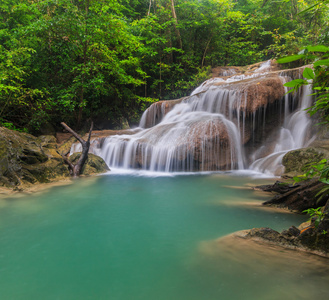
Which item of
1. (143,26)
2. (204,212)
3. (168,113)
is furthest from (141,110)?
(204,212)

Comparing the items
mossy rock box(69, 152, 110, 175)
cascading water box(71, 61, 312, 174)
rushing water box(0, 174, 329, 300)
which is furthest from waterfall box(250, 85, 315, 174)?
mossy rock box(69, 152, 110, 175)

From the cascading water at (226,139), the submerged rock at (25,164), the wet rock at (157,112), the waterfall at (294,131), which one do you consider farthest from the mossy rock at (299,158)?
the wet rock at (157,112)

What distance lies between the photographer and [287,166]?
5785mm

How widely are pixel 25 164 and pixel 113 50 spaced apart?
8.21m

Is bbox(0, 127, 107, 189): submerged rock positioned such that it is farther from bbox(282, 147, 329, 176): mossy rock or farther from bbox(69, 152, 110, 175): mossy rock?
bbox(282, 147, 329, 176): mossy rock

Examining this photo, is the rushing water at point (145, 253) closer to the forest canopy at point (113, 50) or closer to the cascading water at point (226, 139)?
the cascading water at point (226, 139)

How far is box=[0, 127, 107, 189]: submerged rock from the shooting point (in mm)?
5208

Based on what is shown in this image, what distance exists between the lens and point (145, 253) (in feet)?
7.90

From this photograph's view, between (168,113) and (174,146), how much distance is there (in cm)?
403

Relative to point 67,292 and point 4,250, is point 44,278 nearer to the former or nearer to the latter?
point 67,292

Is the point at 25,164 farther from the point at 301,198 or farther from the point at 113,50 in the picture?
the point at 113,50

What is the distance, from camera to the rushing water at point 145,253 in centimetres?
177

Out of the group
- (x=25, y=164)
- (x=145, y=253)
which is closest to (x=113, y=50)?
(x=25, y=164)

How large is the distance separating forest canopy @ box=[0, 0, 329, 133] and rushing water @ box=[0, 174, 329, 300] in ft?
22.1
